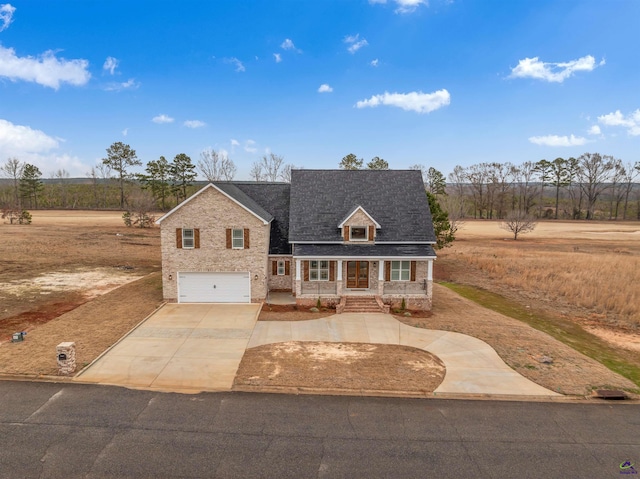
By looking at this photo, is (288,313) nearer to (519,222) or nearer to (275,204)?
(275,204)

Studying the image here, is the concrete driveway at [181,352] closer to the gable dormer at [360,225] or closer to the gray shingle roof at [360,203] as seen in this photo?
the gray shingle roof at [360,203]

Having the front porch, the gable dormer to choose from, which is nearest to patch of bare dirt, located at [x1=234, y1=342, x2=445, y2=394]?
the front porch

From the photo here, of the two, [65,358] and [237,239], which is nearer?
[65,358]

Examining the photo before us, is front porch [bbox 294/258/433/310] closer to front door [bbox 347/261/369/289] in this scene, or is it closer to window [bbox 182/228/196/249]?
front door [bbox 347/261/369/289]

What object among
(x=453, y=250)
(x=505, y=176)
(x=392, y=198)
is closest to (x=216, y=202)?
(x=392, y=198)

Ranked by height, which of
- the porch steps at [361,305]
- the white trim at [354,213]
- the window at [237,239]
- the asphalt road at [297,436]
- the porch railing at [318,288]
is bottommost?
the asphalt road at [297,436]

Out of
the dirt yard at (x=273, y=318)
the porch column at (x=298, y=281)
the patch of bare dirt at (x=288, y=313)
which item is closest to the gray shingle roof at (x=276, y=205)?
the porch column at (x=298, y=281)

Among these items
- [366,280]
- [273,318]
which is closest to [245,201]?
[273,318]
